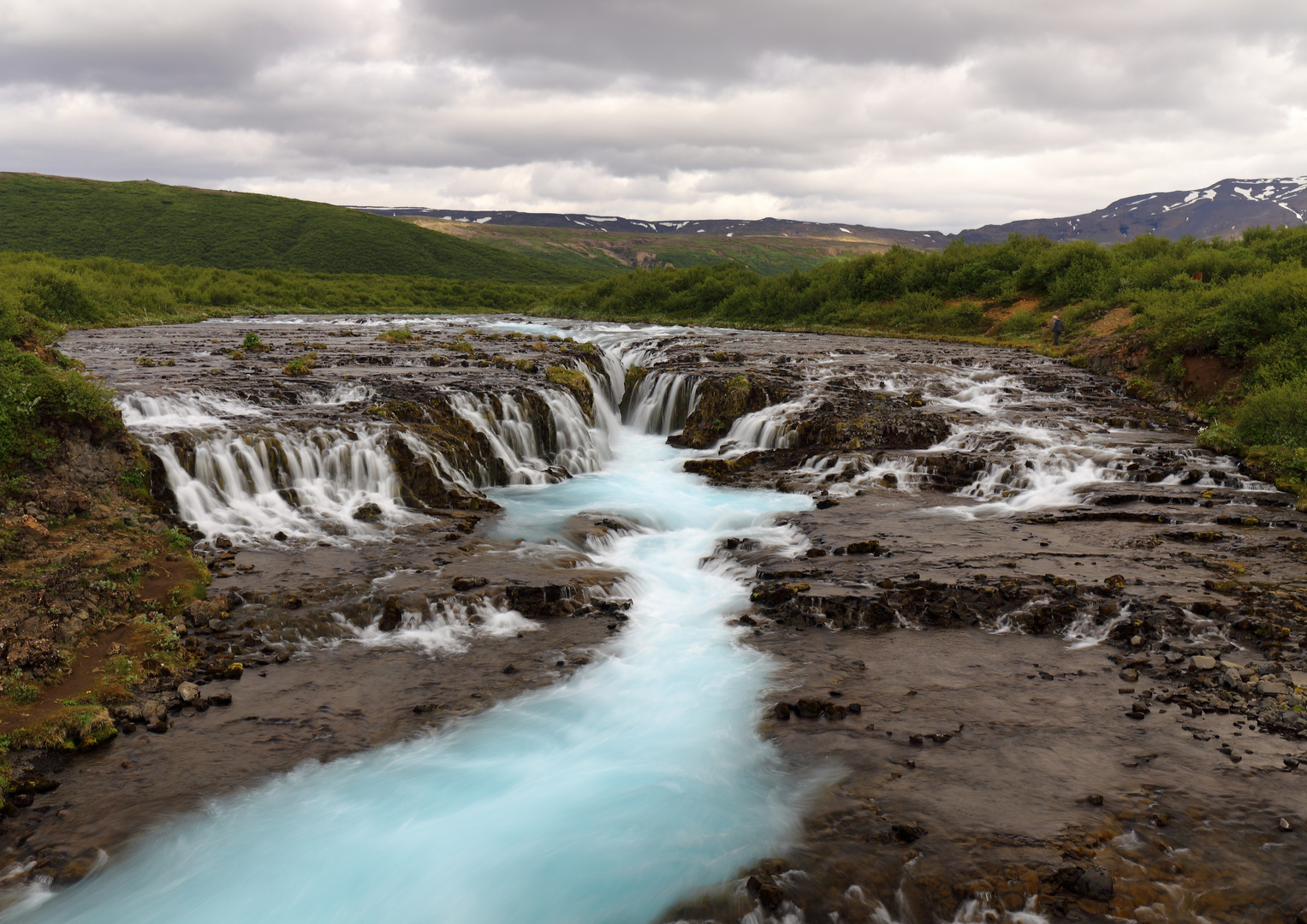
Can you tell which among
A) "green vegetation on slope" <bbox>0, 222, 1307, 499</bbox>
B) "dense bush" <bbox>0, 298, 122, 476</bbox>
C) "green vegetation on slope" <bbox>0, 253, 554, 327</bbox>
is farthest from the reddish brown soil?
"green vegetation on slope" <bbox>0, 253, 554, 327</bbox>

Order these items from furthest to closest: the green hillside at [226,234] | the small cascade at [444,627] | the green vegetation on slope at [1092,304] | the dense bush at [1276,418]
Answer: the green hillside at [226,234] → the green vegetation on slope at [1092,304] → the dense bush at [1276,418] → the small cascade at [444,627]

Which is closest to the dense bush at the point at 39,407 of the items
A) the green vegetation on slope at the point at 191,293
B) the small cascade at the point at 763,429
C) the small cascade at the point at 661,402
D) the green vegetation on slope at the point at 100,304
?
the green vegetation on slope at the point at 100,304

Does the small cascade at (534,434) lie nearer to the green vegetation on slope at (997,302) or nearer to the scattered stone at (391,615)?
the scattered stone at (391,615)

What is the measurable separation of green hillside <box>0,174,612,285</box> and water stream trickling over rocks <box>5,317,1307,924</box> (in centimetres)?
10840

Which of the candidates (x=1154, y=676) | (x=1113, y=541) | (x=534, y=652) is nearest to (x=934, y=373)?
(x=1113, y=541)

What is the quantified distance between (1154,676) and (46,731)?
12115 millimetres

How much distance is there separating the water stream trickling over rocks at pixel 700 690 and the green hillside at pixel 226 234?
4268 inches

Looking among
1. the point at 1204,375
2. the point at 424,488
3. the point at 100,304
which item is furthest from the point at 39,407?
the point at 100,304

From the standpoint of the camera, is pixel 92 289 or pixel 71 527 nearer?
pixel 71 527

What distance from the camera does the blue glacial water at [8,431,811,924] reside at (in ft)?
20.7

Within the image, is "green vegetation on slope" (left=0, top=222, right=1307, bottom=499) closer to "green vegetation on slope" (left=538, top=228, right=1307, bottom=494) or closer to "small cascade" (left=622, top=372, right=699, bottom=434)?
"green vegetation on slope" (left=538, top=228, right=1307, bottom=494)

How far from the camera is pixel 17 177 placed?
425ft

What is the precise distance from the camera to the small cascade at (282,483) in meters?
13.7

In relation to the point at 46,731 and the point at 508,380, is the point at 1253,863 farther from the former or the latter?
the point at 508,380
